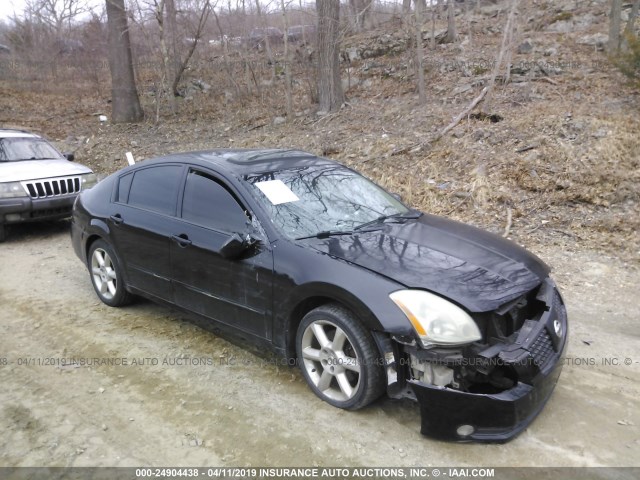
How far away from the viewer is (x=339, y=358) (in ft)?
10.3

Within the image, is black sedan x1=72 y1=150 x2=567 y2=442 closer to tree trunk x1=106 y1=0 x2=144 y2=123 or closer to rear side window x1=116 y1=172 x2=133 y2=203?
rear side window x1=116 y1=172 x2=133 y2=203

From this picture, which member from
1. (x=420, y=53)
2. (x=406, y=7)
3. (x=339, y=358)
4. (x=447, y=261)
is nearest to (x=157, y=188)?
(x=339, y=358)

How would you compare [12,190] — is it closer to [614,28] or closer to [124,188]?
[124,188]

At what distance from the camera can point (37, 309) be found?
16.3 ft

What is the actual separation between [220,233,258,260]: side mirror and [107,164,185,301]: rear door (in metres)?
0.82

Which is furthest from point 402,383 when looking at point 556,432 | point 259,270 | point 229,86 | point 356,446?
point 229,86

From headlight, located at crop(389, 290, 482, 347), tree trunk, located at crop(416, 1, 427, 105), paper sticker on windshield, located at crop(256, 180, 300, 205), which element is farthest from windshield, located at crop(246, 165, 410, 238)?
tree trunk, located at crop(416, 1, 427, 105)

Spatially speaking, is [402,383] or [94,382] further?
[94,382]

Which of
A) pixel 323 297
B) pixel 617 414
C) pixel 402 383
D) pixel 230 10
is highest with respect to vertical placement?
pixel 230 10

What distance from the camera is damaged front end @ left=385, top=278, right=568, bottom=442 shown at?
2.72 metres

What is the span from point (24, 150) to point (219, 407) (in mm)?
6892

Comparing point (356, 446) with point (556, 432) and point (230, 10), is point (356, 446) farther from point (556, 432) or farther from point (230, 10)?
point (230, 10)

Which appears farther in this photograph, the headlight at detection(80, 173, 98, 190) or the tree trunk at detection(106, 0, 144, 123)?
the tree trunk at detection(106, 0, 144, 123)

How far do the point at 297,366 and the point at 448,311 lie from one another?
136 centimetres
